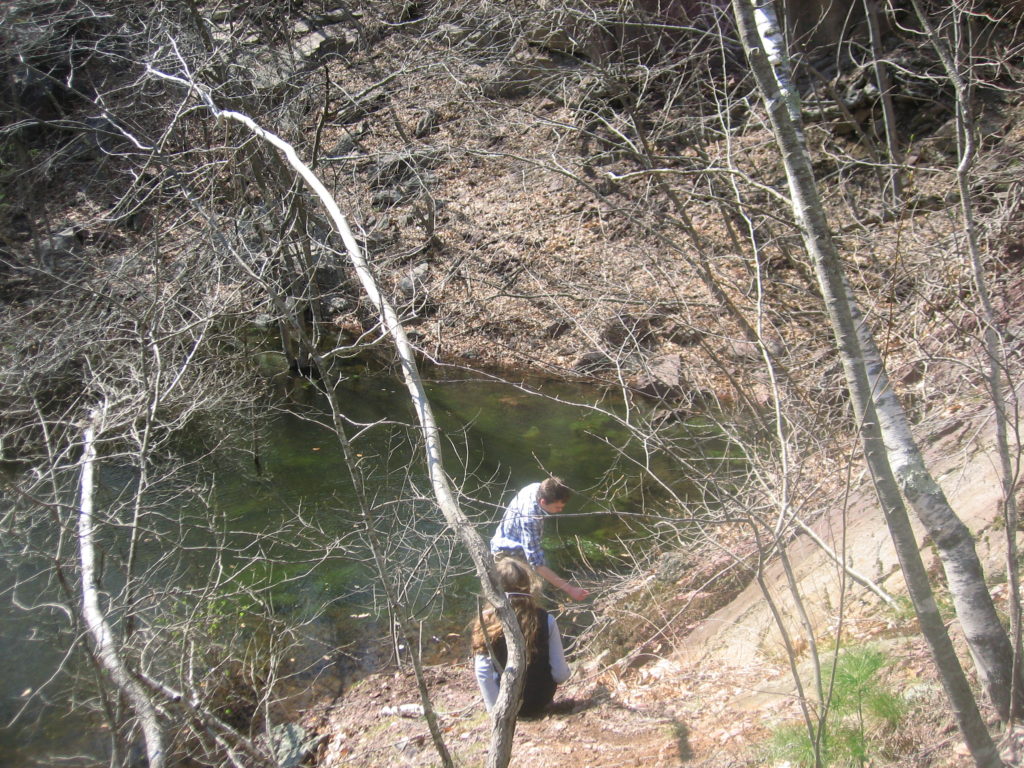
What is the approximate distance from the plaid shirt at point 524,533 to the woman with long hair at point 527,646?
0.53 m

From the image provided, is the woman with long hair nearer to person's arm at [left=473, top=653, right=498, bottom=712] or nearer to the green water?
person's arm at [left=473, top=653, right=498, bottom=712]

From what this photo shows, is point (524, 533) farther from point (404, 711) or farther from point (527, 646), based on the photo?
point (404, 711)

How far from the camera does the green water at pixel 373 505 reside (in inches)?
249

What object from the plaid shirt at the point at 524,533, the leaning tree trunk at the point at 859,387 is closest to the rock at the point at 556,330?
the plaid shirt at the point at 524,533

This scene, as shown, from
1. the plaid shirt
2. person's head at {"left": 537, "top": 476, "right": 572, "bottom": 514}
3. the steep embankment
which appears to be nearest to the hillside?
the steep embankment

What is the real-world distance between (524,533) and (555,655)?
0.82 meters

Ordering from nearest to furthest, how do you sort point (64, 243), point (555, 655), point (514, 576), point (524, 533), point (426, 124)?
point (514, 576) → point (555, 655) → point (524, 533) → point (64, 243) → point (426, 124)

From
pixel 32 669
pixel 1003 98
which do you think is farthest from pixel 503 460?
pixel 1003 98

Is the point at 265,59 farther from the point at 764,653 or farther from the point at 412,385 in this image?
the point at 764,653

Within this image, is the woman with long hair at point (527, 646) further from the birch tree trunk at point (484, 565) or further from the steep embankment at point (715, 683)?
the birch tree trunk at point (484, 565)

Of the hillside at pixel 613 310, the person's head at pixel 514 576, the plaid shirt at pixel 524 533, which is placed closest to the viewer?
the person's head at pixel 514 576

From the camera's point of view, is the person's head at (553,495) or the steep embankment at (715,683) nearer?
the steep embankment at (715,683)

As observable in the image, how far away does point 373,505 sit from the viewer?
5570 mm

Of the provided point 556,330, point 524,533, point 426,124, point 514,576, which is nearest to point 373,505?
point 524,533
